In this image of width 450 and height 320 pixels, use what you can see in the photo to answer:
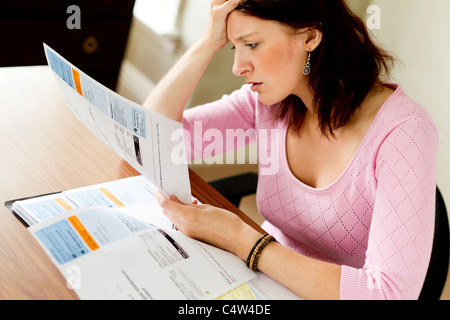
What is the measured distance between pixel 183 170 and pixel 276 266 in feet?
0.77

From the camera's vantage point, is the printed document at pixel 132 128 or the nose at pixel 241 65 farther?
the nose at pixel 241 65

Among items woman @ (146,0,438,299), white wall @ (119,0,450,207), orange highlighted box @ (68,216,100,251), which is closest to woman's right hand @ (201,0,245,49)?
woman @ (146,0,438,299)

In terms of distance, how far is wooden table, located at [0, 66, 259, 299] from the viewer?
76 centimetres

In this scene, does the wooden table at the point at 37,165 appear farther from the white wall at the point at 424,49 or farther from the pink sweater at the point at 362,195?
the white wall at the point at 424,49

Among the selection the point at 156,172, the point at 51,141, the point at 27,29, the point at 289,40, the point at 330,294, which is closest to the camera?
the point at 330,294

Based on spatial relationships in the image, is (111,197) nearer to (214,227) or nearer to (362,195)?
(214,227)

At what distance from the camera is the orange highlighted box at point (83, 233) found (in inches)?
31.9

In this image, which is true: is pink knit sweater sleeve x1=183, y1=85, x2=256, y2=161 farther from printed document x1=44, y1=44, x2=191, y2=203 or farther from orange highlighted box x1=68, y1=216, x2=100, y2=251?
orange highlighted box x1=68, y1=216, x2=100, y2=251

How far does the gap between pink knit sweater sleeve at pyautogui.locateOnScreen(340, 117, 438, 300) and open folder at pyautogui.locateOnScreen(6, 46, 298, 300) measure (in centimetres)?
15

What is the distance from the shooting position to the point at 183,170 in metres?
Result: 0.88

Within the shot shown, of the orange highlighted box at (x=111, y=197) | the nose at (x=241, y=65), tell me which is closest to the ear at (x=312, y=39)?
the nose at (x=241, y=65)

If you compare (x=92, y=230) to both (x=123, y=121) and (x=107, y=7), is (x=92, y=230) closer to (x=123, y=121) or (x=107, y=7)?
(x=123, y=121)

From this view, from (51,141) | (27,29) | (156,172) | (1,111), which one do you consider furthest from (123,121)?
(27,29)

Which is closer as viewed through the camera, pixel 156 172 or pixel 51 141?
pixel 156 172
